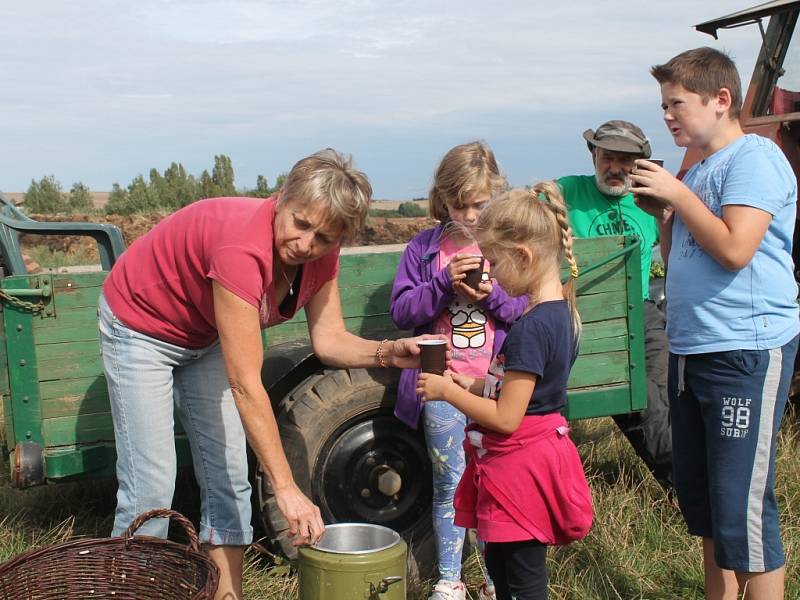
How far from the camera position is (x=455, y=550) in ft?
10.3

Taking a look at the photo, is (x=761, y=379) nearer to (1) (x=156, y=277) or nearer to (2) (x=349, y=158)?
(2) (x=349, y=158)

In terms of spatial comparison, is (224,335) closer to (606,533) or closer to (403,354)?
(403,354)

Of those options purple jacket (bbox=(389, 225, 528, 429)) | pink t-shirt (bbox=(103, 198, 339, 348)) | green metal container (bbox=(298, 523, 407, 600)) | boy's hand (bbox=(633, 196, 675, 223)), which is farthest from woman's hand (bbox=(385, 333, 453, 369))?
boy's hand (bbox=(633, 196, 675, 223))

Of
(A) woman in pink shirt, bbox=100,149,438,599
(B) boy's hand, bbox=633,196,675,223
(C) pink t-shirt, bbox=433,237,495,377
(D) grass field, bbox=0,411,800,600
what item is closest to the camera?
(A) woman in pink shirt, bbox=100,149,438,599

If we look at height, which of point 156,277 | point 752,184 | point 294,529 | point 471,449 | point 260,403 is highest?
point 752,184

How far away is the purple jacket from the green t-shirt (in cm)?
95

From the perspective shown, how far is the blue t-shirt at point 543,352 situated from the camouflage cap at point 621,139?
158cm

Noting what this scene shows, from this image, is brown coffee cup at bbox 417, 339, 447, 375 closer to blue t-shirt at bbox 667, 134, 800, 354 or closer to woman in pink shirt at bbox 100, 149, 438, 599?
woman in pink shirt at bbox 100, 149, 438, 599

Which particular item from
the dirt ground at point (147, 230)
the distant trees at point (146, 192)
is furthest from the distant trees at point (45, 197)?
the dirt ground at point (147, 230)

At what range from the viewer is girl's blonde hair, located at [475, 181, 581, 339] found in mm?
2420

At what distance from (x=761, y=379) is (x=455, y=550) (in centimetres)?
121

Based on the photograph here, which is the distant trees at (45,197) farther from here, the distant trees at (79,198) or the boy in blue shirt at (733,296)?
the boy in blue shirt at (733,296)

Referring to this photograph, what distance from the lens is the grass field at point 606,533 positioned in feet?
10.7

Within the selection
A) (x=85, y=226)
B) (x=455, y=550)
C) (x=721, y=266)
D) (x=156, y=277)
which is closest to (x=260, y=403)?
(x=156, y=277)
